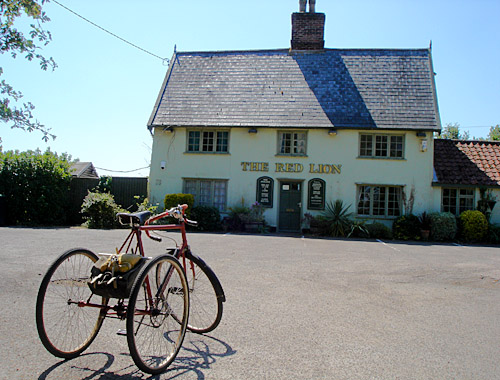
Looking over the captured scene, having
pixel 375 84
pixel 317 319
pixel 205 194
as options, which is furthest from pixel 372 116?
pixel 317 319

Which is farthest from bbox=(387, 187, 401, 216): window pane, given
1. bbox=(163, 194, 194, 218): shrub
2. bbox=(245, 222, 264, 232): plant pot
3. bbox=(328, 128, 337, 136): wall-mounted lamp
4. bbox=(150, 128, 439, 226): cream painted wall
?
bbox=(163, 194, 194, 218): shrub

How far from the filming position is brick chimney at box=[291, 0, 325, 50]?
66.0 ft

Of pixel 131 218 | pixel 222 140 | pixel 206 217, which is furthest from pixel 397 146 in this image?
pixel 131 218

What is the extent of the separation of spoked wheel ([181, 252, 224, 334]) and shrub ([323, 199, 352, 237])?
12565 millimetres

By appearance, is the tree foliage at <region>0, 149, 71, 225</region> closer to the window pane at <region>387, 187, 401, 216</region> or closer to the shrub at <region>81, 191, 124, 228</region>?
the shrub at <region>81, 191, 124, 228</region>

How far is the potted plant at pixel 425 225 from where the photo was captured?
1612 centimetres

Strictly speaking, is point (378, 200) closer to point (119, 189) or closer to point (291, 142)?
point (291, 142)

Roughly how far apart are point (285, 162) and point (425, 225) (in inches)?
236

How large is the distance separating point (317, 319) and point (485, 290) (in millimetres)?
3770

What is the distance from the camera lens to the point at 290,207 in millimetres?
17984

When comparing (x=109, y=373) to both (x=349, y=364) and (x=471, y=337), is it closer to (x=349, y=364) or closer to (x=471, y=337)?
(x=349, y=364)

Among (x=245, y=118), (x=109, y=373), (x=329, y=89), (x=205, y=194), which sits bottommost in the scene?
(x=109, y=373)

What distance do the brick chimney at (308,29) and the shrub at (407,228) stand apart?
9.23 m

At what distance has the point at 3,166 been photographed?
693 inches
